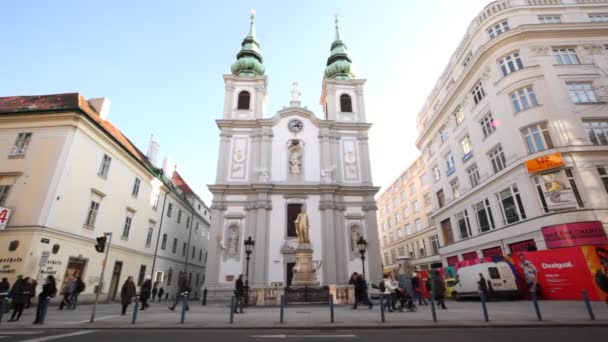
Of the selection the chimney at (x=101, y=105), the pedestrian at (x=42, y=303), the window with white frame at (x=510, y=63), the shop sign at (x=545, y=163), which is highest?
the window with white frame at (x=510, y=63)

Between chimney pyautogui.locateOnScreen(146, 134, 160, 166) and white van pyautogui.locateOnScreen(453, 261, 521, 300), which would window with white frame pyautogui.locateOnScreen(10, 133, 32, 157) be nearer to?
chimney pyautogui.locateOnScreen(146, 134, 160, 166)

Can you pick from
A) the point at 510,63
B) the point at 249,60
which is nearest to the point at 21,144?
the point at 249,60

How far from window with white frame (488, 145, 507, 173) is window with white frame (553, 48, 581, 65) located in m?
7.31

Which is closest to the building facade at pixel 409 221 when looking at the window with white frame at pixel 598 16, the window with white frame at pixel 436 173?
the window with white frame at pixel 436 173

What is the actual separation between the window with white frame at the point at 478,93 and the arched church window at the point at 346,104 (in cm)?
1299

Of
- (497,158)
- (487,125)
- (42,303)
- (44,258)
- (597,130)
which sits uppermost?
(487,125)

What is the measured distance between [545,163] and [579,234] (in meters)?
4.32

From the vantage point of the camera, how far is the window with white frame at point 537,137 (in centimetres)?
1811

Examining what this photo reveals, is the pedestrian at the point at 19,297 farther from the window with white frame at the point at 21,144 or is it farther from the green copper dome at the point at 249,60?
the green copper dome at the point at 249,60

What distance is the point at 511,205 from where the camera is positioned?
776 inches

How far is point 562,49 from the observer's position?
21141 millimetres

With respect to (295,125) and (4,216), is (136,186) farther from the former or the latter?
(295,125)

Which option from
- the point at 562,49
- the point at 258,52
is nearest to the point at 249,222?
the point at 258,52

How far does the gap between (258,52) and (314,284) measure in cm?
3193
